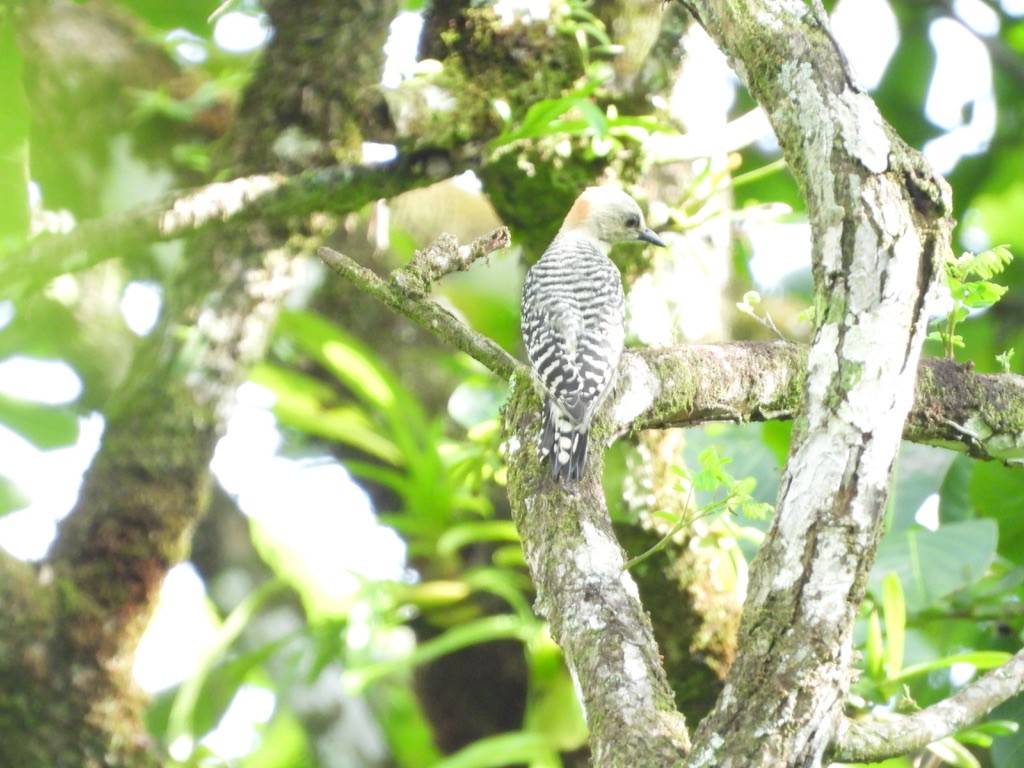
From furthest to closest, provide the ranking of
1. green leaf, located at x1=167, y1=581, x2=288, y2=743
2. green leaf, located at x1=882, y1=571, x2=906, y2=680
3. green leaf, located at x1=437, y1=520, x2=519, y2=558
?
green leaf, located at x1=167, y1=581, x2=288, y2=743, green leaf, located at x1=437, y1=520, x2=519, y2=558, green leaf, located at x1=882, y1=571, x2=906, y2=680

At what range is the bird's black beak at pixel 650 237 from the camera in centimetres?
380

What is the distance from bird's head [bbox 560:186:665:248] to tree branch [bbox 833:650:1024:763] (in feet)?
6.84

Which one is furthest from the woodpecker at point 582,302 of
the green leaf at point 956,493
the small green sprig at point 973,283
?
the green leaf at point 956,493

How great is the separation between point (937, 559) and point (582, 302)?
139cm

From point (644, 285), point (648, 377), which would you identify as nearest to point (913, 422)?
point (648, 377)

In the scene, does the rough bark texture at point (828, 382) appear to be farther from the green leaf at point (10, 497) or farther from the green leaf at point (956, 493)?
the green leaf at point (956, 493)

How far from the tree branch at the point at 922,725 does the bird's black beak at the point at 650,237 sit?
2051mm

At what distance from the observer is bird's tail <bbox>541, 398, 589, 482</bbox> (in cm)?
246

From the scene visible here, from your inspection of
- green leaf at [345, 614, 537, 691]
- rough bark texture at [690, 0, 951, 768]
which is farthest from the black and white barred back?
green leaf at [345, 614, 537, 691]

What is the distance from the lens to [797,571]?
5.98 ft

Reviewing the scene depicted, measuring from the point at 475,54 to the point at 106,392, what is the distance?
2.75 m

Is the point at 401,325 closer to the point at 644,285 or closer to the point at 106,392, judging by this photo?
the point at 106,392

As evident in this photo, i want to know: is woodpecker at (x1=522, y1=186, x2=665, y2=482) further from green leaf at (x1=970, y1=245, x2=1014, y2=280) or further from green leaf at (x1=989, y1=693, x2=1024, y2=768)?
green leaf at (x1=989, y1=693, x2=1024, y2=768)

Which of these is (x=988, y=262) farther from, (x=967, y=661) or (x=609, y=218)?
(x=609, y=218)
